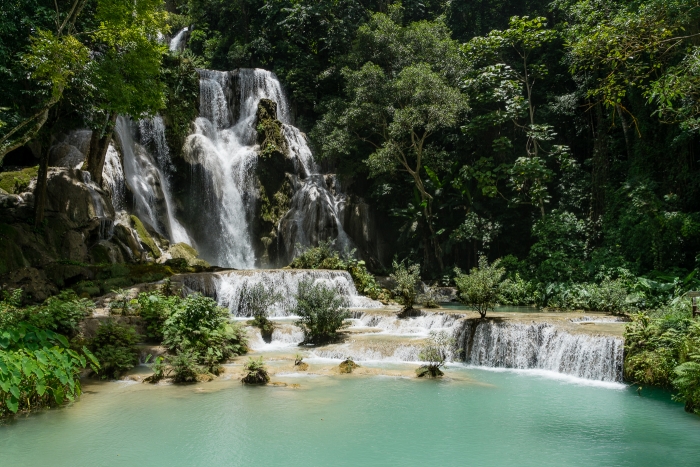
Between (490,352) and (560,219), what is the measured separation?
10.3 meters

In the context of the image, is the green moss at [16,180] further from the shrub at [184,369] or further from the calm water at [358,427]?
the shrub at [184,369]

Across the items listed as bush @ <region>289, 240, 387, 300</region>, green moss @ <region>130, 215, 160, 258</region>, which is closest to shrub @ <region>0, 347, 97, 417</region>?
bush @ <region>289, 240, 387, 300</region>

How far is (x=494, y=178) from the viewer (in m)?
22.7

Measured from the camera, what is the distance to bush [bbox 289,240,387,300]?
59.9 ft

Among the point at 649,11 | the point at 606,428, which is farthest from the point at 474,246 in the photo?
the point at 606,428

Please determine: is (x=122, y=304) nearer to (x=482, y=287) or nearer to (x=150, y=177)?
(x=482, y=287)

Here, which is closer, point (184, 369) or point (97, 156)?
point (184, 369)

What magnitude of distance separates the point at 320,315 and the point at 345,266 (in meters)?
6.82

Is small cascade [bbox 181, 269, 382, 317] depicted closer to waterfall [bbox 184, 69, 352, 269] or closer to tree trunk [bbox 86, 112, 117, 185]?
waterfall [bbox 184, 69, 352, 269]

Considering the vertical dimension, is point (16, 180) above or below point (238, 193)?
below

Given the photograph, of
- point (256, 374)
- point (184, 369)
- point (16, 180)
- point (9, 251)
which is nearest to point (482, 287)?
point (256, 374)

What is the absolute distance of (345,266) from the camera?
1872cm

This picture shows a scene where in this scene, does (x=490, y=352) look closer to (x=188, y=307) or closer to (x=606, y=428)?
(x=606, y=428)

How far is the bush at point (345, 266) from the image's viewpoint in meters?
18.2
